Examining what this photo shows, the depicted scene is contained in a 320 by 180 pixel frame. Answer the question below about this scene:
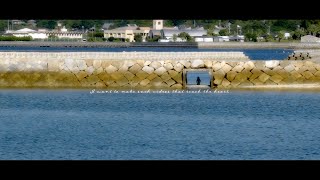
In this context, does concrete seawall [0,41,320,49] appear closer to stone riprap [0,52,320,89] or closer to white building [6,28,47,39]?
white building [6,28,47,39]

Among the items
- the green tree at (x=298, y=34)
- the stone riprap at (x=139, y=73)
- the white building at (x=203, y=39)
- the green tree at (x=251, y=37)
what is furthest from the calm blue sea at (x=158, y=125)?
the green tree at (x=251, y=37)

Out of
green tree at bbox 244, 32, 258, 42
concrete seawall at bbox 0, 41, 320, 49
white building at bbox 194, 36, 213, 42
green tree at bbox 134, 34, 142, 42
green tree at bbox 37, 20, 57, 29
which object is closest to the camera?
concrete seawall at bbox 0, 41, 320, 49

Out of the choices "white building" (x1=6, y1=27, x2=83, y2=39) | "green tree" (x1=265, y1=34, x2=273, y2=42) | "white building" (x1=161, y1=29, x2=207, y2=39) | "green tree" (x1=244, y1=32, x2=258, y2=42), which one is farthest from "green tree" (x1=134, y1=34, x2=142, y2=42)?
"green tree" (x1=265, y1=34, x2=273, y2=42)

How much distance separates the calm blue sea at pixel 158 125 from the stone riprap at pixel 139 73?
3.15 feet

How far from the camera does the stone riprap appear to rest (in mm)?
39688

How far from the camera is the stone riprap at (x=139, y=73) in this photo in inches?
1563

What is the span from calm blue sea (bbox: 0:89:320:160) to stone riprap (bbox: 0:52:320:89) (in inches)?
Answer: 37.9

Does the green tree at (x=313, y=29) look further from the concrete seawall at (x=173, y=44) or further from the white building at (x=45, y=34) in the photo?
the white building at (x=45, y=34)

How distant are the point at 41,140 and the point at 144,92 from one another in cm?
1682

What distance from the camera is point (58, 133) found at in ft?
81.1

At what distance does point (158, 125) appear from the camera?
27.0 metres

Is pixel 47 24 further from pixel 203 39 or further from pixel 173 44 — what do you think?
pixel 173 44

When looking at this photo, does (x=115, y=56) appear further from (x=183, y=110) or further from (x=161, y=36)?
(x=161, y=36)
